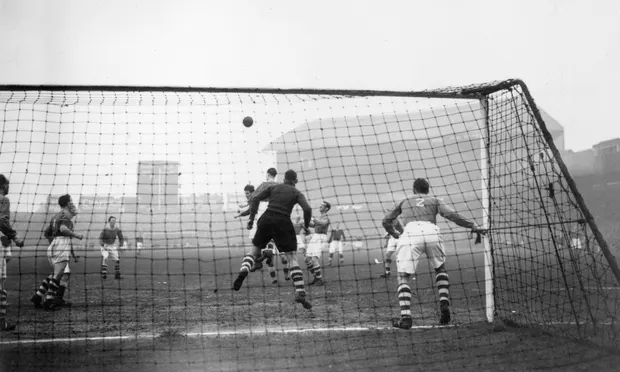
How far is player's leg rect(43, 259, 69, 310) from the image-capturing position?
8.43 metres

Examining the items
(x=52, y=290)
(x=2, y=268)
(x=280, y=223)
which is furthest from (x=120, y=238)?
(x=280, y=223)

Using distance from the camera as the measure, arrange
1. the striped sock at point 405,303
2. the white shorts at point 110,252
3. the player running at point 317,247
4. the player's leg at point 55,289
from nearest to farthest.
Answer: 1. the striped sock at point 405,303
2. the player's leg at point 55,289
3. the player running at point 317,247
4. the white shorts at point 110,252

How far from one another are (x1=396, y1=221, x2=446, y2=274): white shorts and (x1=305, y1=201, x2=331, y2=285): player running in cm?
518

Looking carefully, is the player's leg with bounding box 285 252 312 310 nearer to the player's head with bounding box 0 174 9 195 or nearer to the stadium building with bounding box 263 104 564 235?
the stadium building with bounding box 263 104 564 235

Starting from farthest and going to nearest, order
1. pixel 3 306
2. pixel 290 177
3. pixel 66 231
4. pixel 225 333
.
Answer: pixel 66 231 → pixel 290 177 → pixel 3 306 → pixel 225 333

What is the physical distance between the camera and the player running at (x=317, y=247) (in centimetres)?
1214

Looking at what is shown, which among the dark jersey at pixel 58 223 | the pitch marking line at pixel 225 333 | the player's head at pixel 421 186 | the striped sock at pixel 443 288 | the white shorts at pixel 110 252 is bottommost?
the pitch marking line at pixel 225 333

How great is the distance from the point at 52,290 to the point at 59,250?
0.81m

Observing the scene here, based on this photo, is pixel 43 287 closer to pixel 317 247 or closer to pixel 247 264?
pixel 247 264

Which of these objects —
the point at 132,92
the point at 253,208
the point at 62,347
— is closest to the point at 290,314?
the point at 253,208

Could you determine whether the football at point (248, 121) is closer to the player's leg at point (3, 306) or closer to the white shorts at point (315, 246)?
the player's leg at point (3, 306)

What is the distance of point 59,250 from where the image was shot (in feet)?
29.8

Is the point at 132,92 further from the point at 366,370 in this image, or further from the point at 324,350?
the point at 366,370

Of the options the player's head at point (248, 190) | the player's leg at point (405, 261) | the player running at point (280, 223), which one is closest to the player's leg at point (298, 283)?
the player running at point (280, 223)
